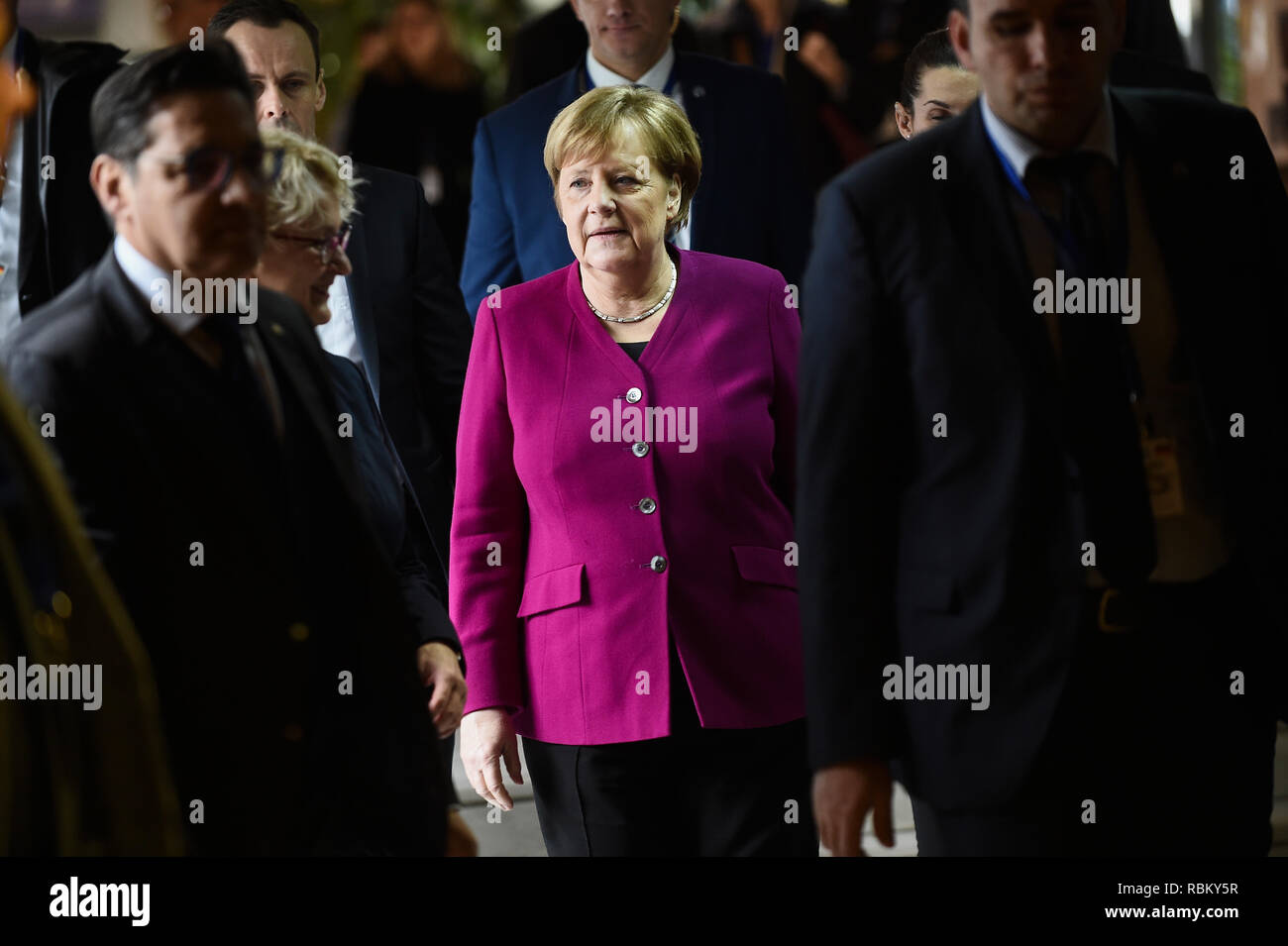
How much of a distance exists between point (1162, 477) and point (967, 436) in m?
0.24

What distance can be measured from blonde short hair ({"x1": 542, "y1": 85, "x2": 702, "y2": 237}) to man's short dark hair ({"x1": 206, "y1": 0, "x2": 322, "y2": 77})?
0.61 metres

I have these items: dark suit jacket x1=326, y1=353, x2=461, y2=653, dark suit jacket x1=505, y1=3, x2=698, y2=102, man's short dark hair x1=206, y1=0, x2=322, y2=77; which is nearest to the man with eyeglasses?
dark suit jacket x1=326, y1=353, x2=461, y2=653

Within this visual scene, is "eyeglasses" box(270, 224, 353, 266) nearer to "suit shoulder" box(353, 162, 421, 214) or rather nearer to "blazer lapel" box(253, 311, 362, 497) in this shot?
"blazer lapel" box(253, 311, 362, 497)

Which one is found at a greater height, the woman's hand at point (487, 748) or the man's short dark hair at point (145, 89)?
the man's short dark hair at point (145, 89)

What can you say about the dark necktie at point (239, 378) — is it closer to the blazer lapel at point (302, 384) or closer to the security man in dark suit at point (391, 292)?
the blazer lapel at point (302, 384)

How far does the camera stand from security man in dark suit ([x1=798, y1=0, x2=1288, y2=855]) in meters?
2.05

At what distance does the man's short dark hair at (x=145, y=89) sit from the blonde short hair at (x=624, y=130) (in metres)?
0.55

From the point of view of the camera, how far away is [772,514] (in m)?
2.51

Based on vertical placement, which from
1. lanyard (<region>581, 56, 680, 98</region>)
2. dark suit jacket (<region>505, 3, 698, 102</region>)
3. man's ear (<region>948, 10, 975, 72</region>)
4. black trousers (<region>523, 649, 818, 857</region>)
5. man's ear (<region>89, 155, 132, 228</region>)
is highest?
dark suit jacket (<region>505, 3, 698, 102</region>)

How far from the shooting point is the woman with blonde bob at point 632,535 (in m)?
2.45

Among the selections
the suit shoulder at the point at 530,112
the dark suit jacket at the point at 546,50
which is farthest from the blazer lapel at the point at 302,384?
the dark suit jacket at the point at 546,50
